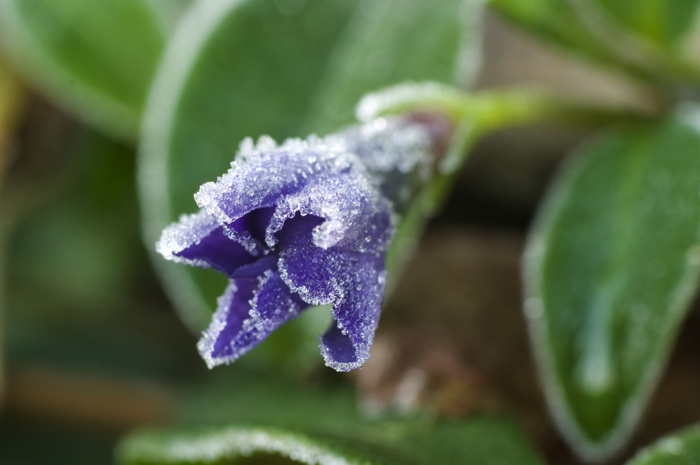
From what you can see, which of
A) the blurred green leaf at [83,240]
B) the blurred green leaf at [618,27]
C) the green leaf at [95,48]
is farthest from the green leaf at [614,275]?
the blurred green leaf at [83,240]

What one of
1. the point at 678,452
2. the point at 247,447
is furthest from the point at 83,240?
the point at 678,452

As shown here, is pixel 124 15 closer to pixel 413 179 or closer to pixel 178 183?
pixel 178 183

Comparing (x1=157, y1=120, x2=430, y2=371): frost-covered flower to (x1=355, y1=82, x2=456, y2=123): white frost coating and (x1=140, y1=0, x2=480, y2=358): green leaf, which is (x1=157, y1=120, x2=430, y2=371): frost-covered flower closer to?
(x1=355, y1=82, x2=456, y2=123): white frost coating

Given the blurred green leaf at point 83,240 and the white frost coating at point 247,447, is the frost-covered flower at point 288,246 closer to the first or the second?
the white frost coating at point 247,447

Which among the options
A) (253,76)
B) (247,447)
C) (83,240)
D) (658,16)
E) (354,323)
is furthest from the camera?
(83,240)

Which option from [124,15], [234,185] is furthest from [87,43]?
[234,185]

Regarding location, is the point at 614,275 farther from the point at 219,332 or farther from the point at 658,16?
the point at 219,332

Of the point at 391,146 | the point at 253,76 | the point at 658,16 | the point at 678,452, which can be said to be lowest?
the point at 678,452
